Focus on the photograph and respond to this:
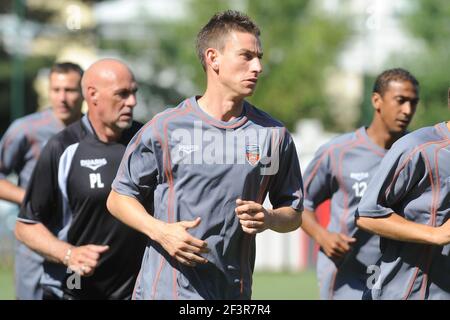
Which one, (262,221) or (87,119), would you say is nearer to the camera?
(262,221)

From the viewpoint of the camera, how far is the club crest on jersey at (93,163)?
7.56 m

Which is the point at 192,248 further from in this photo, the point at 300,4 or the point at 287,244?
the point at 300,4

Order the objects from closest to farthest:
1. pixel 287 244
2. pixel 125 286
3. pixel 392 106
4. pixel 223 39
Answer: pixel 223 39
pixel 125 286
pixel 392 106
pixel 287 244

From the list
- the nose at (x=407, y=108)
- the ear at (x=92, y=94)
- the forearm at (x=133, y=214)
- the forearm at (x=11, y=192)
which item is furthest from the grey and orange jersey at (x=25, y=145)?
the forearm at (x=133, y=214)

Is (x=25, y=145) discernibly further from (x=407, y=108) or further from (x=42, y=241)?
(x=407, y=108)

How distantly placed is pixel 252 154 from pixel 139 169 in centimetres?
67

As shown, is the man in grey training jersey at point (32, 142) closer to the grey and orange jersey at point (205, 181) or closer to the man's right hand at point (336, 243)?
the man's right hand at point (336, 243)

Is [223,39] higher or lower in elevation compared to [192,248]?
higher

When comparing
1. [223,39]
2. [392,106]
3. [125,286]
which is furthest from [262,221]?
[392,106]

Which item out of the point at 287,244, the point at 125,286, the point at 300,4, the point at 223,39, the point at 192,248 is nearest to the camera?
the point at 192,248

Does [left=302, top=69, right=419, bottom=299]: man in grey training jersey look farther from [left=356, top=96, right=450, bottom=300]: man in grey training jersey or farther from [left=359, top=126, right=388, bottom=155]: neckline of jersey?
[left=356, top=96, right=450, bottom=300]: man in grey training jersey

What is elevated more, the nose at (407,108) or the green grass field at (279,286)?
the nose at (407,108)

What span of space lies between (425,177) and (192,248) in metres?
1.71
